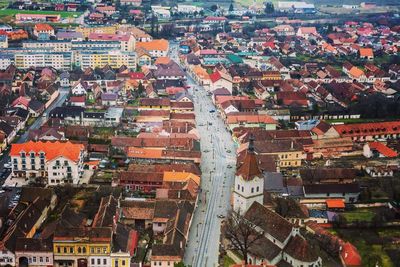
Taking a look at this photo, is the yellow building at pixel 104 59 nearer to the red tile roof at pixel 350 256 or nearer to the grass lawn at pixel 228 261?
the grass lawn at pixel 228 261

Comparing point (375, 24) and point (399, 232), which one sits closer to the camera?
point (399, 232)

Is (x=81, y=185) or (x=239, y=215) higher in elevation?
(x=239, y=215)

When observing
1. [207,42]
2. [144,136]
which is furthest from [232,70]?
→ [144,136]

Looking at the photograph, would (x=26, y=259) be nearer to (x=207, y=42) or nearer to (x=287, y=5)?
(x=207, y=42)

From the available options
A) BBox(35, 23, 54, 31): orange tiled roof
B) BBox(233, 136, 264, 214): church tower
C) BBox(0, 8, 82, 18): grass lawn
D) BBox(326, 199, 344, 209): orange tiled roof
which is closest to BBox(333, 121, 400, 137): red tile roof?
BBox(326, 199, 344, 209): orange tiled roof

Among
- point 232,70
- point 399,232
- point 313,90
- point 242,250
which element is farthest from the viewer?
point 232,70

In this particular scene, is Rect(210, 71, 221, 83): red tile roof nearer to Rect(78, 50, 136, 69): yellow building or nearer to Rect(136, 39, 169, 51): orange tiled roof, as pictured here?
Rect(78, 50, 136, 69): yellow building

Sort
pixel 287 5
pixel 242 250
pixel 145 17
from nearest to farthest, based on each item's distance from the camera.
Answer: pixel 242 250 → pixel 145 17 → pixel 287 5

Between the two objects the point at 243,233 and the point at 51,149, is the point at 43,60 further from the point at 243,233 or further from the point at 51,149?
the point at 243,233
